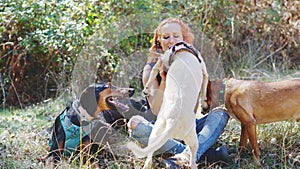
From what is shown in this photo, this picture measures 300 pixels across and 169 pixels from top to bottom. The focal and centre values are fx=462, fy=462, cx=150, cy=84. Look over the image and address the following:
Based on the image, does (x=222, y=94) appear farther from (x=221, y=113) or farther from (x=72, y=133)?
(x=72, y=133)

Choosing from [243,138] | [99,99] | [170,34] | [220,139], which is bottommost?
[220,139]

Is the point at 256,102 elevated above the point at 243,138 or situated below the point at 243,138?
above

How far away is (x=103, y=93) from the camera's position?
3.87 m

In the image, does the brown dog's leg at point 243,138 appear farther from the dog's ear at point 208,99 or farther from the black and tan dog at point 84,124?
the black and tan dog at point 84,124

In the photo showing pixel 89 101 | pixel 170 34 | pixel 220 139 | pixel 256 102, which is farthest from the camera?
pixel 220 139

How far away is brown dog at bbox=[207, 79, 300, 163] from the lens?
3625 millimetres

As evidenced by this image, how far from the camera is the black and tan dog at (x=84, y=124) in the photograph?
370 centimetres

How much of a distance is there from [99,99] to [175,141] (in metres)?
0.74

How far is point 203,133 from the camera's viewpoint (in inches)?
144

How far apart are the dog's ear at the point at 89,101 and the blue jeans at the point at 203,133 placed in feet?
1.28

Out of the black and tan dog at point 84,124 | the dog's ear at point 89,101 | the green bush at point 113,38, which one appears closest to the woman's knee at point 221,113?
the black and tan dog at point 84,124

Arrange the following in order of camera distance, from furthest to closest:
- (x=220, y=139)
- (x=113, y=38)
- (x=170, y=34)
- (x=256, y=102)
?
(x=113, y=38) < (x=220, y=139) < (x=256, y=102) < (x=170, y=34)

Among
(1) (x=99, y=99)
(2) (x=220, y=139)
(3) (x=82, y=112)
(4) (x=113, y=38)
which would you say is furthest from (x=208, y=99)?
(4) (x=113, y=38)

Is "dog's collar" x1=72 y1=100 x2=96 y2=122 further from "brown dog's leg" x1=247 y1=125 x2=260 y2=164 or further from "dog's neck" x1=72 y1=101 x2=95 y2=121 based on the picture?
"brown dog's leg" x1=247 y1=125 x2=260 y2=164
